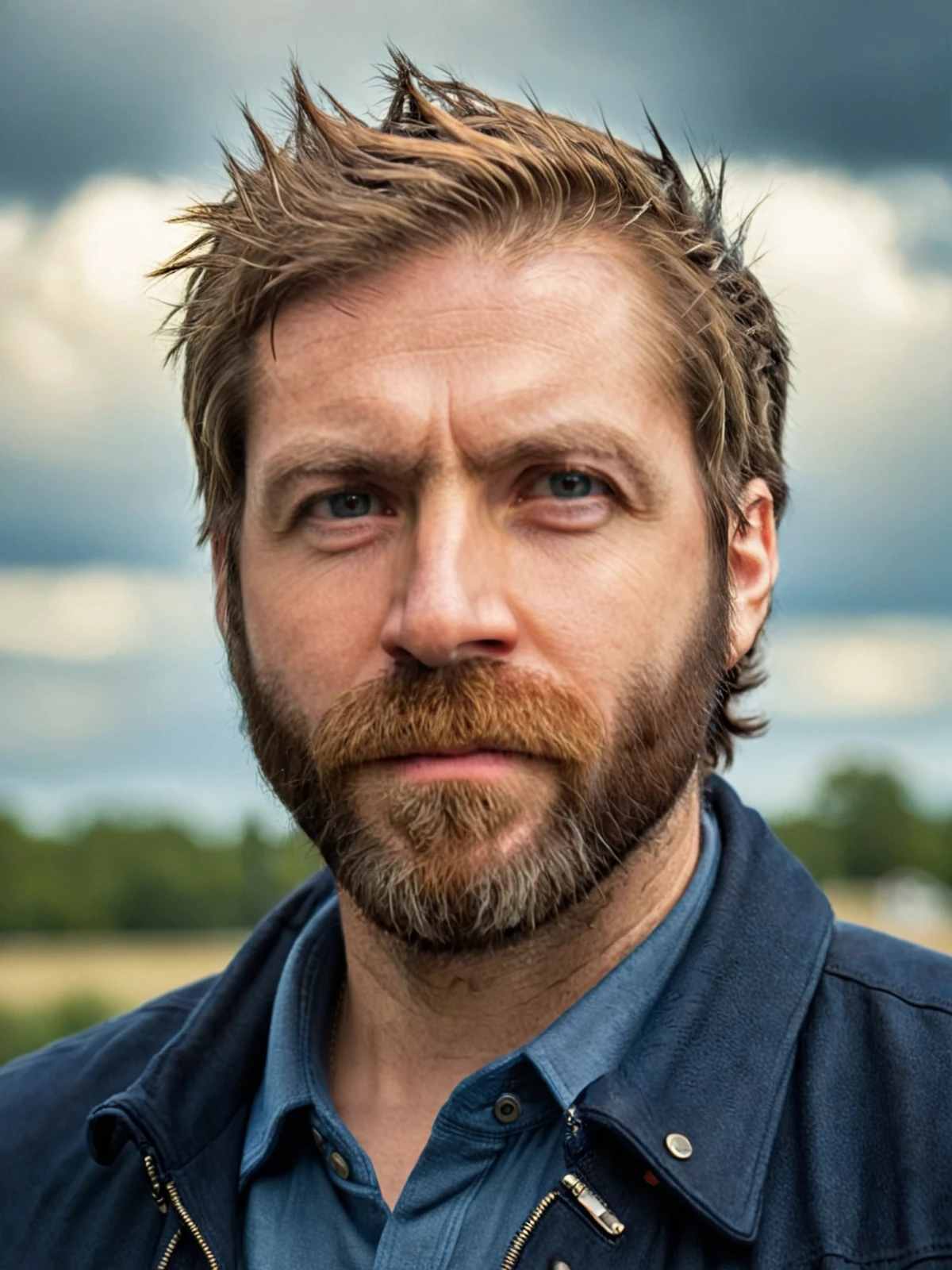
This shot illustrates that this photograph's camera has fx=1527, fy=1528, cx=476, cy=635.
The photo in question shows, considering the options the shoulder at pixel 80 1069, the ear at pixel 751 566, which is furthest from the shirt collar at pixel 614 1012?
the shoulder at pixel 80 1069

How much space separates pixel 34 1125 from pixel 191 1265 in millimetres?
654

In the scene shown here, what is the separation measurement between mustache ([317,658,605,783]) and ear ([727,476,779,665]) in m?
0.58

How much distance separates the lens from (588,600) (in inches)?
109

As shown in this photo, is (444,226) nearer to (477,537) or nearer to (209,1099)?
(477,537)

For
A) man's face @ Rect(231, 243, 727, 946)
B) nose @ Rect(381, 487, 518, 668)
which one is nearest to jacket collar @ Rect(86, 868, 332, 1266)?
man's face @ Rect(231, 243, 727, 946)

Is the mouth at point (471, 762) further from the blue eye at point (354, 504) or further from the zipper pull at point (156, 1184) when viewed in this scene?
the zipper pull at point (156, 1184)

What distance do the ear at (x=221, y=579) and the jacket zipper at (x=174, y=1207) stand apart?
113 centimetres

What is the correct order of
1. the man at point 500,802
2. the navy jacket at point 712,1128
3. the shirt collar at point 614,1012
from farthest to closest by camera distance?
the shirt collar at point 614,1012
the man at point 500,802
the navy jacket at point 712,1128

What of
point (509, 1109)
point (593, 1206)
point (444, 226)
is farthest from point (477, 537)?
point (593, 1206)

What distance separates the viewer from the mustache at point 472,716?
8.75 ft

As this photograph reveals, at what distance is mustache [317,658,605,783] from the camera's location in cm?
267

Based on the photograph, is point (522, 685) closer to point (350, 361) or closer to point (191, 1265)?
point (350, 361)

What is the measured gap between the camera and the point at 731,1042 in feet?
8.52

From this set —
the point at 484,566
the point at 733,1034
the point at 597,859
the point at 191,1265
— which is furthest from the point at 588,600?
the point at 191,1265
